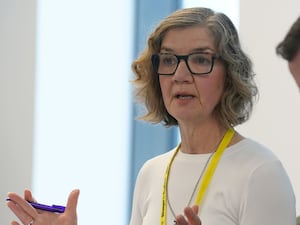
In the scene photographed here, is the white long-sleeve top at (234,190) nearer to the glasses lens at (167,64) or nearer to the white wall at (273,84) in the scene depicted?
the glasses lens at (167,64)

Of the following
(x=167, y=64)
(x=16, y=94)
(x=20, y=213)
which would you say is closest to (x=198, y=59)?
(x=167, y=64)

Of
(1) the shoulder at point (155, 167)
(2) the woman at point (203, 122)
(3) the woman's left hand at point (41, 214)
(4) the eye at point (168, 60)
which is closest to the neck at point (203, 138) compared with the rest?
(2) the woman at point (203, 122)

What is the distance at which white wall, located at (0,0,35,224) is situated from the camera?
3396 millimetres

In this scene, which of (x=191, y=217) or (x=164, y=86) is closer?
(x=191, y=217)

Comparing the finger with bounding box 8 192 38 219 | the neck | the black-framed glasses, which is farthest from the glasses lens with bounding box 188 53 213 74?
the finger with bounding box 8 192 38 219

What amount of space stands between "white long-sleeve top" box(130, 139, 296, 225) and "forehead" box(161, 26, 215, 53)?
0.32m

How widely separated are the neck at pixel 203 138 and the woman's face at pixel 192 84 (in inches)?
1.4

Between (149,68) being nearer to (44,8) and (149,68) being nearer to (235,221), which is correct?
(235,221)

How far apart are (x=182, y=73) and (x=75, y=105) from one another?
69.1 inches

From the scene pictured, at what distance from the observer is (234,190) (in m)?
1.69

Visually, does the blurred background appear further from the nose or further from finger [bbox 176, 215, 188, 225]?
finger [bbox 176, 215, 188, 225]

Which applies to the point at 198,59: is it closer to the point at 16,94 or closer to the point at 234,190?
the point at 234,190

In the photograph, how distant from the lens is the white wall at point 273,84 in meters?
2.31

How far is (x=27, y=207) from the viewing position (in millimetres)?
1670
